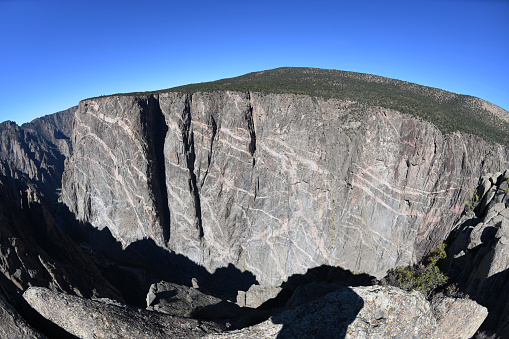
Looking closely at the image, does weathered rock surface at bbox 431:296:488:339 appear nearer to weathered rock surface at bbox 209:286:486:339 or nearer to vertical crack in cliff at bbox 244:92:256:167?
weathered rock surface at bbox 209:286:486:339

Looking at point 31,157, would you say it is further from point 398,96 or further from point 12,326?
point 398,96

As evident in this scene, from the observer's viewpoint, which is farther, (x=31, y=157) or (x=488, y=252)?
A: (x=31, y=157)

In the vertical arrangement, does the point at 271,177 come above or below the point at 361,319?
above

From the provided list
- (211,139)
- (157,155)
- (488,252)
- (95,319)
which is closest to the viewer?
(95,319)

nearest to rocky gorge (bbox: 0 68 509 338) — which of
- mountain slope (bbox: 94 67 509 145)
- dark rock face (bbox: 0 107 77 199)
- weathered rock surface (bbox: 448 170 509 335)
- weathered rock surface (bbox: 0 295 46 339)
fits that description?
weathered rock surface (bbox: 448 170 509 335)

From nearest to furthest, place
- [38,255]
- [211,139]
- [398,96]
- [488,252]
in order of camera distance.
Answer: [488,252] < [38,255] < [398,96] < [211,139]

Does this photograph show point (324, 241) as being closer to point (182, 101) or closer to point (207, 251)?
point (207, 251)

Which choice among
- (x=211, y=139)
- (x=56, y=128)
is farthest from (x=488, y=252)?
(x=56, y=128)
